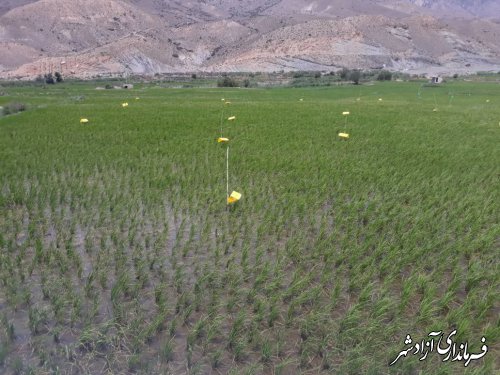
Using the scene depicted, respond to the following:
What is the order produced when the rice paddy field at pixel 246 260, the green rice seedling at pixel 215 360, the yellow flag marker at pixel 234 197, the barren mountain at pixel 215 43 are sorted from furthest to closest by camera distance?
the barren mountain at pixel 215 43, the yellow flag marker at pixel 234 197, the rice paddy field at pixel 246 260, the green rice seedling at pixel 215 360

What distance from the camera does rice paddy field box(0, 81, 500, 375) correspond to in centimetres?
301

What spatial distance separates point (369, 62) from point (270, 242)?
68.2 meters

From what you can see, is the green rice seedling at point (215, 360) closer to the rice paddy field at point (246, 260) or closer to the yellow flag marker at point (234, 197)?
the rice paddy field at point (246, 260)

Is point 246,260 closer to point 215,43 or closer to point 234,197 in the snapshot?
point 234,197

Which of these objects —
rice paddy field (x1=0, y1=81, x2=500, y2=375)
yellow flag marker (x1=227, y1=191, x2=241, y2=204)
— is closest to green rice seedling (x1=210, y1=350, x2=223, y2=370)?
rice paddy field (x1=0, y1=81, x2=500, y2=375)

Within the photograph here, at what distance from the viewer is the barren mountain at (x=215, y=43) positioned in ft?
210

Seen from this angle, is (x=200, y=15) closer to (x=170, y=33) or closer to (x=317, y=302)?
(x=170, y=33)

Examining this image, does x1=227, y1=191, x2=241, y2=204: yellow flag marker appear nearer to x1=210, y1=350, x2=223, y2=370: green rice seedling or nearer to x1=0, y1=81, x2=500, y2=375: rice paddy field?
x1=0, y1=81, x2=500, y2=375: rice paddy field

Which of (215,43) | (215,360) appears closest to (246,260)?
(215,360)

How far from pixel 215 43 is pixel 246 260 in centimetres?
7922

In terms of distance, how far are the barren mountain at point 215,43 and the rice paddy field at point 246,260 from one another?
5692cm

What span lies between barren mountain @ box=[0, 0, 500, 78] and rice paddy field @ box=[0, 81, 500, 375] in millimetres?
56916

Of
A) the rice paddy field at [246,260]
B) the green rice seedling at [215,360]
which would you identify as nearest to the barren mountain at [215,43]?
the rice paddy field at [246,260]

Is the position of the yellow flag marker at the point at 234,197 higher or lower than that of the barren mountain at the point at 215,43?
lower
